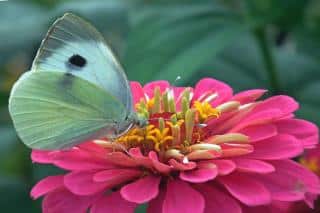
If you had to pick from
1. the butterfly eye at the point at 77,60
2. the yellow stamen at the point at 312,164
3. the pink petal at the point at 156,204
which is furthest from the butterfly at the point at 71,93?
the yellow stamen at the point at 312,164

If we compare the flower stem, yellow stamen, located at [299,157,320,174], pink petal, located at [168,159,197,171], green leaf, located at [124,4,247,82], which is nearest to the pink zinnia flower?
pink petal, located at [168,159,197,171]

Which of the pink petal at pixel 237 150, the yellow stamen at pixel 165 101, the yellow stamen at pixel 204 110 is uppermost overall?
the yellow stamen at pixel 165 101

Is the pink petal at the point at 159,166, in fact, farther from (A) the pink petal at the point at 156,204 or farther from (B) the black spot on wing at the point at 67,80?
(B) the black spot on wing at the point at 67,80

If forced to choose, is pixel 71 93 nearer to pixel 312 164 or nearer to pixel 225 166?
pixel 225 166

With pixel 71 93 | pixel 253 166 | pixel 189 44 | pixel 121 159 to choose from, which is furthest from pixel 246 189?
pixel 189 44

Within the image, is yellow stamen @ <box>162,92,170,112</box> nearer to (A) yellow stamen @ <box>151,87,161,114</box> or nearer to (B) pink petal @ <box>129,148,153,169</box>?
(A) yellow stamen @ <box>151,87,161,114</box>

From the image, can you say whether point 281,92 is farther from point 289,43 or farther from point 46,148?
point 46,148
